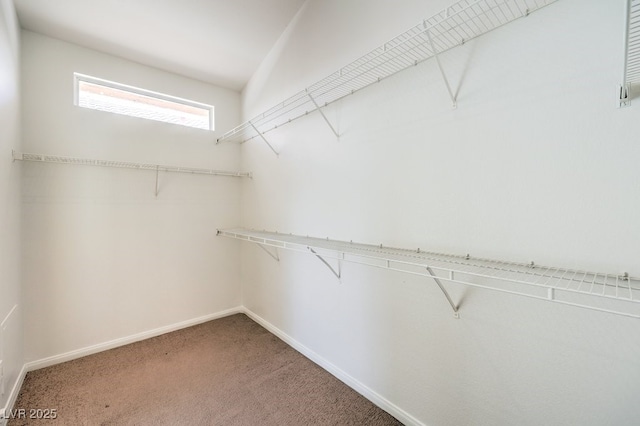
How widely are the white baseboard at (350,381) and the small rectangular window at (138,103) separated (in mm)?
2191

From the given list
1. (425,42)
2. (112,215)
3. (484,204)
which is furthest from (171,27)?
(484,204)

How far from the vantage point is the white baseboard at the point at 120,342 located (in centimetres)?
208

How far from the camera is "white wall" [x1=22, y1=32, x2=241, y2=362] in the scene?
2066mm

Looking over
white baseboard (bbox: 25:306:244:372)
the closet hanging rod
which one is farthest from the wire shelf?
white baseboard (bbox: 25:306:244:372)

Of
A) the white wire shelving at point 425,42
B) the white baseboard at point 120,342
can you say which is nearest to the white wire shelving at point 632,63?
the white wire shelving at point 425,42

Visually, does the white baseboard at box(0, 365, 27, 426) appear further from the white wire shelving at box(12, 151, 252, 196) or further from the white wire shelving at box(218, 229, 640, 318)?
the white wire shelving at box(218, 229, 640, 318)

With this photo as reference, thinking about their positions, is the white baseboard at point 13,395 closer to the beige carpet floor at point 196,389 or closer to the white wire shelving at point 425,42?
the beige carpet floor at point 196,389

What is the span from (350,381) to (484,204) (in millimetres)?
1403

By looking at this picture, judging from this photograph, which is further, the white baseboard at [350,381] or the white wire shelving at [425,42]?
the white baseboard at [350,381]

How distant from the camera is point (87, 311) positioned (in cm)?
227

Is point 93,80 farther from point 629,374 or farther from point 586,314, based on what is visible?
point 629,374

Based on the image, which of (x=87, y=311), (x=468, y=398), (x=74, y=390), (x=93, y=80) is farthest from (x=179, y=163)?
(x=468, y=398)

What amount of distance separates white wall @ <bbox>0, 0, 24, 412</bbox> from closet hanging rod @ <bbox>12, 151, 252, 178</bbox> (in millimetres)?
94

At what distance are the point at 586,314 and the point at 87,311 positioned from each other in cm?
314
